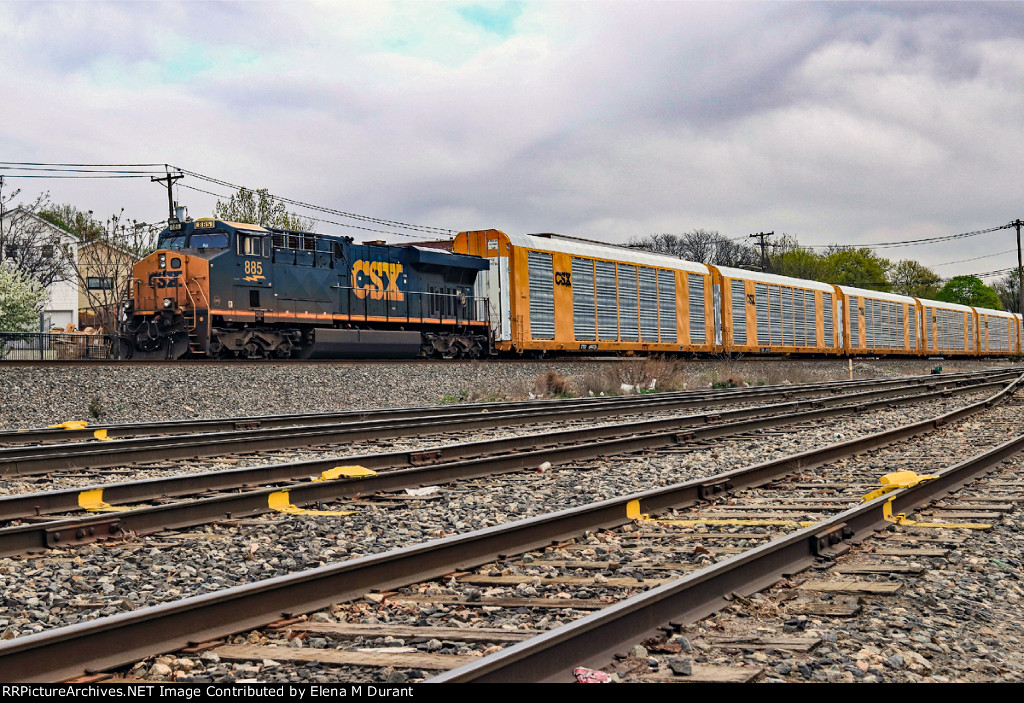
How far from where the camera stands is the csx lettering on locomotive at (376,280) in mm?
21109

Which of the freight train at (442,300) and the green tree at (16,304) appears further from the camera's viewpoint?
the green tree at (16,304)

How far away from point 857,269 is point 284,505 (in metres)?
103

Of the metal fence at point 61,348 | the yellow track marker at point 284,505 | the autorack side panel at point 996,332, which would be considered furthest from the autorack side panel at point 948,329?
the yellow track marker at point 284,505

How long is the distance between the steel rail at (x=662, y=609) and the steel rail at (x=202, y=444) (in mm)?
6707

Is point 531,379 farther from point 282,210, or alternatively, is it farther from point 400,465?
point 282,210

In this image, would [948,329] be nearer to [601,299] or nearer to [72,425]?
[601,299]

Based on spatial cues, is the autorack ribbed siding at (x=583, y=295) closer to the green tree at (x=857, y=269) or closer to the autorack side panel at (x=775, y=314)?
the autorack side panel at (x=775, y=314)

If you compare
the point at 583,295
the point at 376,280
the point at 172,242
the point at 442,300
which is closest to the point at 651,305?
the point at 583,295

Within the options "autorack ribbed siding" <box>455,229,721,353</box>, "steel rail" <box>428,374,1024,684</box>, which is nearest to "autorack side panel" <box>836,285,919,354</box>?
"autorack ribbed siding" <box>455,229,721,353</box>

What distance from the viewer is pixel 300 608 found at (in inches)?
160

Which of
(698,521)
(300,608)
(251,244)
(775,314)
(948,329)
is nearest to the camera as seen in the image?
(300,608)

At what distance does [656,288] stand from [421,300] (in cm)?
785

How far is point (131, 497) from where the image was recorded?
272 inches

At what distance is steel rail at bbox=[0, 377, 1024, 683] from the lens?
3103 millimetres
